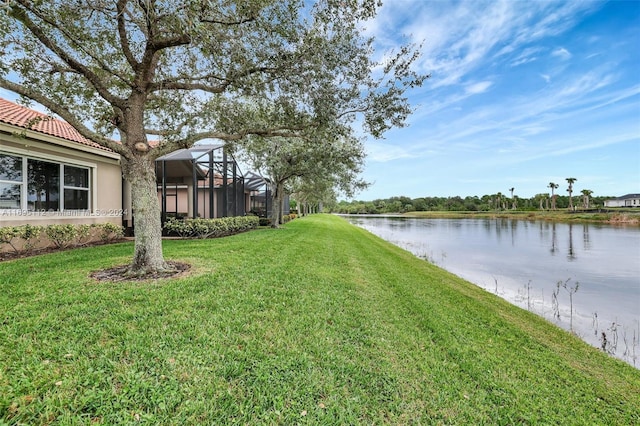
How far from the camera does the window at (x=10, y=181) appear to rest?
745cm

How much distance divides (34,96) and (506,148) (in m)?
45.7

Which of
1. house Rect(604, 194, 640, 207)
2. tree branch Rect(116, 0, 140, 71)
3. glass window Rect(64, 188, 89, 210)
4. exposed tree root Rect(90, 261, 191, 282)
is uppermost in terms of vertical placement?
tree branch Rect(116, 0, 140, 71)

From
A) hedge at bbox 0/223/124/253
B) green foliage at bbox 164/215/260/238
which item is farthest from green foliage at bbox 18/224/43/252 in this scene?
green foliage at bbox 164/215/260/238

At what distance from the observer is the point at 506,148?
3853 centimetres

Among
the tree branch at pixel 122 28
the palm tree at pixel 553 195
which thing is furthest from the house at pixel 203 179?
the palm tree at pixel 553 195

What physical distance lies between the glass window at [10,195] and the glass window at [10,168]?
17cm

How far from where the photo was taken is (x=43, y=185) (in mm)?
8555

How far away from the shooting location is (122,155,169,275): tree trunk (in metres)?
5.29

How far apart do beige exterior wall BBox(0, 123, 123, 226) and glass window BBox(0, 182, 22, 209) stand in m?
0.17

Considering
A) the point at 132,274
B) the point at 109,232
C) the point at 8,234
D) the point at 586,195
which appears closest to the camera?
the point at 132,274

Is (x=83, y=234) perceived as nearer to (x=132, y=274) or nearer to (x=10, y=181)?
(x=10, y=181)

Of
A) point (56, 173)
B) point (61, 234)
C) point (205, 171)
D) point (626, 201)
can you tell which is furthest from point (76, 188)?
point (626, 201)

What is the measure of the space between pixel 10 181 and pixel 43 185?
0.97 m

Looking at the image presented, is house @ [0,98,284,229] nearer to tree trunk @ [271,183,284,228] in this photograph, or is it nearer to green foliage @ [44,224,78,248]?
green foliage @ [44,224,78,248]
